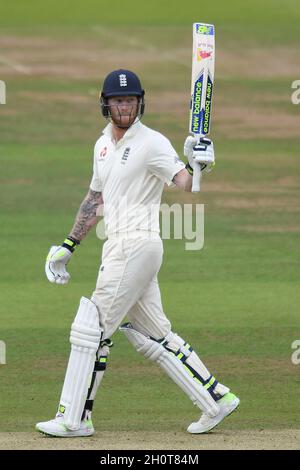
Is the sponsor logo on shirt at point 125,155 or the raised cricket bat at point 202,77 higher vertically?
the raised cricket bat at point 202,77

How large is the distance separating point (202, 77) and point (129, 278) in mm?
1177

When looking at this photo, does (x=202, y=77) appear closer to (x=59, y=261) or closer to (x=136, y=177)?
(x=136, y=177)

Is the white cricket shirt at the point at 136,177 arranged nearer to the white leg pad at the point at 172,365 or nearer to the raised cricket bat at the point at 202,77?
the raised cricket bat at the point at 202,77

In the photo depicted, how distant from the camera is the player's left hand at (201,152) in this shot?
7.20m

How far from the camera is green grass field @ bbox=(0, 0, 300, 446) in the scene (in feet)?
30.2

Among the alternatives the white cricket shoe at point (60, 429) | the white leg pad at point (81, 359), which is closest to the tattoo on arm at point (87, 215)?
the white leg pad at point (81, 359)

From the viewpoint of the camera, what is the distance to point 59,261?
7.87 m

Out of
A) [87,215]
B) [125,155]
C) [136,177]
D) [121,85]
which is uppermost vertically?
[121,85]

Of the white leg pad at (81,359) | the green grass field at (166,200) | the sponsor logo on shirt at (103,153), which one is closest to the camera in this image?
the white leg pad at (81,359)

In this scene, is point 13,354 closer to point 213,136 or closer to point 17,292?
point 17,292

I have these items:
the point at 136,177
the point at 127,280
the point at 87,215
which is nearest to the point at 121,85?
the point at 136,177

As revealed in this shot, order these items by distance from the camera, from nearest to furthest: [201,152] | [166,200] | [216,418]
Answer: [201,152], [216,418], [166,200]

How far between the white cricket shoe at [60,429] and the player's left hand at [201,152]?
157 cm

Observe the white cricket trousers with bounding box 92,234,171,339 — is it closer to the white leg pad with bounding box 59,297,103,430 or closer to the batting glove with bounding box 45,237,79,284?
the white leg pad with bounding box 59,297,103,430
